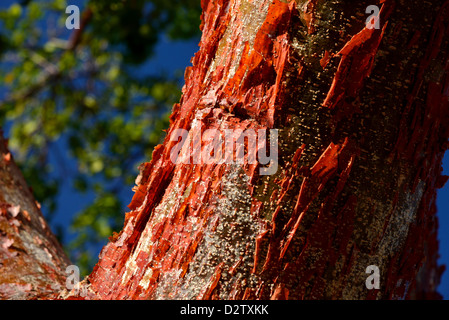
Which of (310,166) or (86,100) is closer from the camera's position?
(310,166)

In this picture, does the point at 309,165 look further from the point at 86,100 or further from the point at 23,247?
the point at 86,100

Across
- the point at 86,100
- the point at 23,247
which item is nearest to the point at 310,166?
the point at 23,247

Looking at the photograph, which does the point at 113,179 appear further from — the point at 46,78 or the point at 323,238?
the point at 323,238

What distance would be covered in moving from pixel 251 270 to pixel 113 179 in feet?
8.36

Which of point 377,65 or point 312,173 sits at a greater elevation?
point 377,65

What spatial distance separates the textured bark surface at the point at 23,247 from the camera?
917 mm

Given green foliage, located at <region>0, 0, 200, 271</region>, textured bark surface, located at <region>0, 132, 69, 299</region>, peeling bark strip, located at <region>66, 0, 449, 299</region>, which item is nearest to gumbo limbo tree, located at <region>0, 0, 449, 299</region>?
peeling bark strip, located at <region>66, 0, 449, 299</region>

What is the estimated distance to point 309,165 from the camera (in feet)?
2.30

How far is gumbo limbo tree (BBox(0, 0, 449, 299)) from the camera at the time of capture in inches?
27.2

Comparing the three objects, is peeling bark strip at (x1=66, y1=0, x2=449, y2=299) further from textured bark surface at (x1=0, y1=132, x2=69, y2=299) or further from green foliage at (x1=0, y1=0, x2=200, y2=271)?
green foliage at (x1=0, y1=0, x2=200, y2=271)

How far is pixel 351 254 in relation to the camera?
70 cm

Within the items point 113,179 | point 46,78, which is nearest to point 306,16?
point 113,179

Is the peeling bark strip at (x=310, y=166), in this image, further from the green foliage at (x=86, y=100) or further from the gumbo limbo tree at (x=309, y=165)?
the green foliage at (x=86, y=100)
